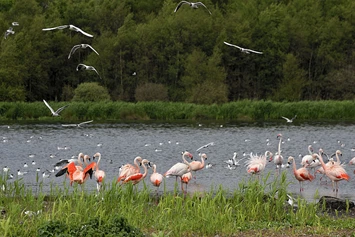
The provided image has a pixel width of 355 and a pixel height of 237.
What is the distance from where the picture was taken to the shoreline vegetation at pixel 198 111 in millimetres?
48906

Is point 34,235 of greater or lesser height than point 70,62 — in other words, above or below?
above

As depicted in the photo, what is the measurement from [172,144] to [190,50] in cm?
3702

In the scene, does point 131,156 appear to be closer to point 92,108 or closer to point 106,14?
point 92,108

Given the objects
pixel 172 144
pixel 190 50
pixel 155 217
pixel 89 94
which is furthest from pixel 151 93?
pixel 155 217

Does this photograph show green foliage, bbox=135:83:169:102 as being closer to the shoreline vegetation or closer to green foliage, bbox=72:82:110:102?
green foliage, bbox=72:82:110:102

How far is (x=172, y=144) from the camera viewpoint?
1278 inches

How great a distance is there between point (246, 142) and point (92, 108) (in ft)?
63.3

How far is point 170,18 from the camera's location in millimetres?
68375

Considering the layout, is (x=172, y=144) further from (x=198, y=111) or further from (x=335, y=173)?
(x=198, y=111)

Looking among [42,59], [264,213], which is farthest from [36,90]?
[264,213]

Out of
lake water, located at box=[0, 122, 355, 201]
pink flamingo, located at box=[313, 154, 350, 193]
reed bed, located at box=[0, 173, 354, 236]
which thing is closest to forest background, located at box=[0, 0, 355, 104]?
lake water, located at box=[0, 122, 355, 201]

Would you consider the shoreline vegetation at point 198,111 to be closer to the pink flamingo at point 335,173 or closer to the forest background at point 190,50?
the forest background at point 190,50

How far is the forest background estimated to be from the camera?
6625 centimetres

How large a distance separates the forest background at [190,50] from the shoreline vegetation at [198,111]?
13.6m
